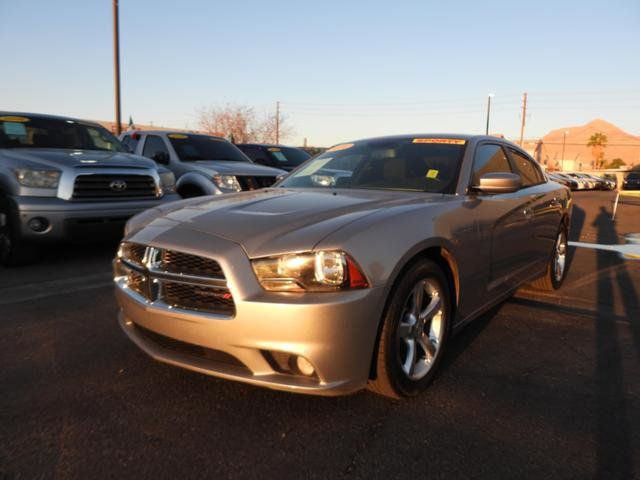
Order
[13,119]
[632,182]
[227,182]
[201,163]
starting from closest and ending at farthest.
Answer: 1. [13,119]
2. [227,182]
3. [201,163]
4. [632,182]

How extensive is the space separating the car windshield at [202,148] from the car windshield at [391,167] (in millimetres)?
4423

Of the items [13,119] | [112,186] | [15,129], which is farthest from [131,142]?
[112,186]

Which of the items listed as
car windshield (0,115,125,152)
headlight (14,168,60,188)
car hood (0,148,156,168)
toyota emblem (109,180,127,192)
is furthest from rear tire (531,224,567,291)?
car windshield (0,115,125,152)

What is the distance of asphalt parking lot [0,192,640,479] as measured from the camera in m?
2.13

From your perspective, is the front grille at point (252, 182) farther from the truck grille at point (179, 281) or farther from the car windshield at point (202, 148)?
the truck grille at point (179, 281)

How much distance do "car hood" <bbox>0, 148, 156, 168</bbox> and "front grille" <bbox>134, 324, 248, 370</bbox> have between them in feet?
12.0

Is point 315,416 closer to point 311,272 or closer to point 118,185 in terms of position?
point 311,272

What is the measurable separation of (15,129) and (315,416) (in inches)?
230

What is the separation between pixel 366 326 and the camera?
92.4 inches

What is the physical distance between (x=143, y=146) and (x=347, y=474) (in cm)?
802

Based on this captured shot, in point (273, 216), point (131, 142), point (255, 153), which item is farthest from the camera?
point (255, 153)

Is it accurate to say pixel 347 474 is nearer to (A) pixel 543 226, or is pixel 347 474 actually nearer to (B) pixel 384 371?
(B) pixel 384 371

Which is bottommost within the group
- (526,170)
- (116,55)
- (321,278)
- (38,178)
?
(321,278)

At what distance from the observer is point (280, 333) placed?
7.31ft
